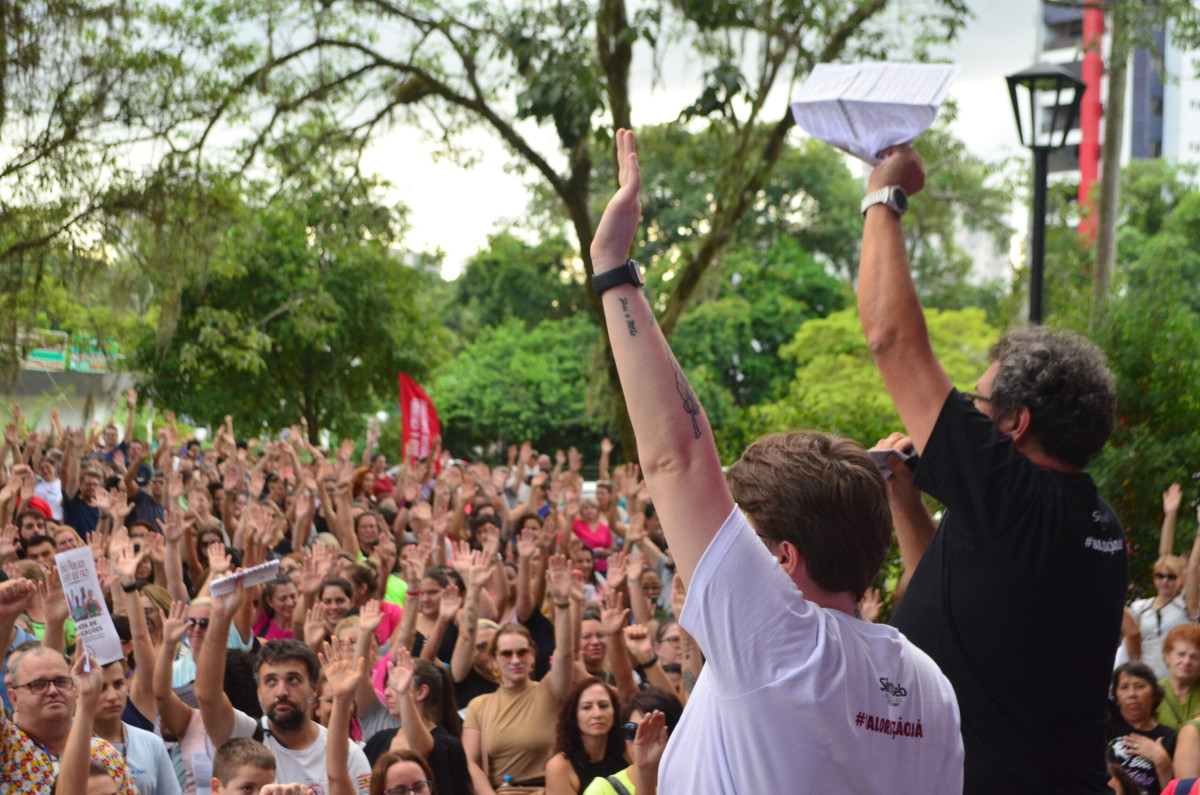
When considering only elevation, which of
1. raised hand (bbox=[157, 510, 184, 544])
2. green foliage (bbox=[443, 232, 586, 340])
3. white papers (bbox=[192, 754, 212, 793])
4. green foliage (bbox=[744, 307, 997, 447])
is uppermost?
green foliage (bbox=[443, 232, 586, 340])

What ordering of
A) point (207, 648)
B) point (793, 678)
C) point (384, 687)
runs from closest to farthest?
point (793, 678)
point (207, 648)
point (384, 687)

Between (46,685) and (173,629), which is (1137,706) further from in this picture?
(46,685)

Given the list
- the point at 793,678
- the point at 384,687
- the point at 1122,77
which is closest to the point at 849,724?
the point at 793,678

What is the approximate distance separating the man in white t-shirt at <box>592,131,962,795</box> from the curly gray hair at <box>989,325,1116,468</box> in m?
0.68

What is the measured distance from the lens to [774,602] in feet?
5.43

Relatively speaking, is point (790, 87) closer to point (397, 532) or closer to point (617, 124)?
point (617, 124)

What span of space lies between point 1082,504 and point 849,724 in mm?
926

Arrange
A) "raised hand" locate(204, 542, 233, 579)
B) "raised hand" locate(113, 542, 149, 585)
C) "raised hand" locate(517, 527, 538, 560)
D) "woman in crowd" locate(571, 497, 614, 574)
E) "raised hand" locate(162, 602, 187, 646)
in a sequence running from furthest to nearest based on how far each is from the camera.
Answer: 1. "woman in crowd" locate(571, 497, 614, 574)
2. "raised hand" locate(517, 527, 538, 560)
3. "raised hand" locate(204, 542, 233, 579)
4. "raised hand" locate(113, 542, 149, 585)
5. "raised hand" locate(162, 602, 187, 646)

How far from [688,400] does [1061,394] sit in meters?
1.03

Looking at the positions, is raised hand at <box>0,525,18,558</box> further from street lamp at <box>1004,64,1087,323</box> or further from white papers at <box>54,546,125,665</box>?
street lamp at <box>1004,64,1087,323</box>

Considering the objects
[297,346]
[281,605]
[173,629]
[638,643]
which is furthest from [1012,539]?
[297,346]

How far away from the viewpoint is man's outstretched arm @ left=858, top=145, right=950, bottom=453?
235 cm

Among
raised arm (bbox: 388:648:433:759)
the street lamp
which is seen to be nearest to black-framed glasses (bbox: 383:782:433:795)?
raised arm (bbox: 388:648:433:759)

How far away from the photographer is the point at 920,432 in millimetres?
2357
